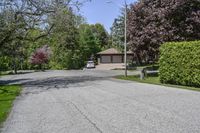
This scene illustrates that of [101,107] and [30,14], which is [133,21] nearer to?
[30,14]

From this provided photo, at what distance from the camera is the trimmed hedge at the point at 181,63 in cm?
2270

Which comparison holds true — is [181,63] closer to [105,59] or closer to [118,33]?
[118,33]

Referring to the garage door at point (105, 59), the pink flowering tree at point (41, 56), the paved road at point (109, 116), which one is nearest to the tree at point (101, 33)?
the garage door at point (105, 59)

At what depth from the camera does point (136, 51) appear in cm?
3603

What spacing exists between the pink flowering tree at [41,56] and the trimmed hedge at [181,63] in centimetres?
5093

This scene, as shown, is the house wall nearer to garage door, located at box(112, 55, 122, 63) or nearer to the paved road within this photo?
garage door, located at box(112, 55, 122, 63)

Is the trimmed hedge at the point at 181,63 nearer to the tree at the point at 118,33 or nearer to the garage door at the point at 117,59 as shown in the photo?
the tree at the point at 118,33

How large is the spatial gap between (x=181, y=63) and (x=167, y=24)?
30.1ft

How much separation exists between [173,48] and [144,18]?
35.0 ft

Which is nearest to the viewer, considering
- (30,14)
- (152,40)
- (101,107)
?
(101,107)

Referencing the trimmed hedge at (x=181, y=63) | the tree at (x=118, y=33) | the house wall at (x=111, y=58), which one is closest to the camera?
the trimmed hedge at (x=181, y=63)

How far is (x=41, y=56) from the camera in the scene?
7625cm

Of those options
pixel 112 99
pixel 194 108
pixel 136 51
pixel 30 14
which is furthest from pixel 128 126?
pixel 136 51

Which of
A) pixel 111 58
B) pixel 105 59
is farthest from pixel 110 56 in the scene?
pixel 105 59
